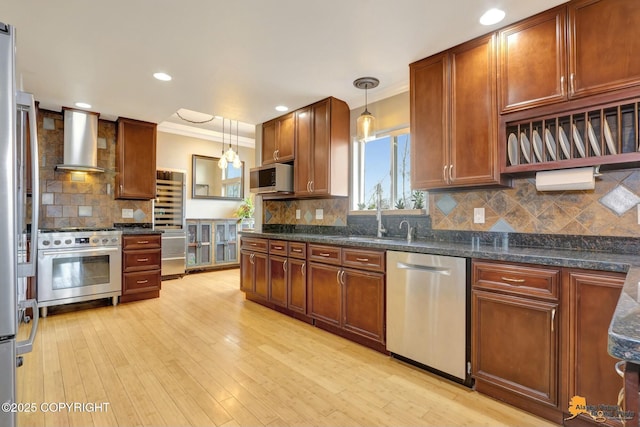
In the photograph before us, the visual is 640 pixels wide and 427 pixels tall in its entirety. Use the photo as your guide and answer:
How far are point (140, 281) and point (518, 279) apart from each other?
14.1ft

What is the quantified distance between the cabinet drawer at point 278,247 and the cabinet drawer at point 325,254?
1.35 feet

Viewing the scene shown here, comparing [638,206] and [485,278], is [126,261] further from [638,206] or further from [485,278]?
[638,206]

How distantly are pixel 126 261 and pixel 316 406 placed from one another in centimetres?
336

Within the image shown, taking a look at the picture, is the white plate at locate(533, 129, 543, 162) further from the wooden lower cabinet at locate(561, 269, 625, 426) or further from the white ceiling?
the wooden lower cabinet at locate(561, 269, 625, 426)

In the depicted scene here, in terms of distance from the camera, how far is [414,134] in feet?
8.97

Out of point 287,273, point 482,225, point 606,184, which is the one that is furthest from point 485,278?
point 287,273

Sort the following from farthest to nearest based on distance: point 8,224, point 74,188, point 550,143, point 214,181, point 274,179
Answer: point 214,181
point 74,188
point 274,179
point 550,143
point 8,224

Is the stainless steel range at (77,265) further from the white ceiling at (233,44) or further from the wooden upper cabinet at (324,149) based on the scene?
the wooden upper cabinet at (324,149)

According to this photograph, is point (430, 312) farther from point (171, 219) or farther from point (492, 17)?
point (171, 219)

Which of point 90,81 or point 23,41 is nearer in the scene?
point 23,41

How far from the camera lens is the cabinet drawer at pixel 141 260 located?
13.5 feet

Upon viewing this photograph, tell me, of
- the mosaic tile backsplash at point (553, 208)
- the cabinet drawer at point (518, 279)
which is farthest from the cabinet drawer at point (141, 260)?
the cabinet drawer at point (518, 279)

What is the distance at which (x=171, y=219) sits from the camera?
580 cm

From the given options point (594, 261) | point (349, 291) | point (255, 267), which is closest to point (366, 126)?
point (349, 291)
